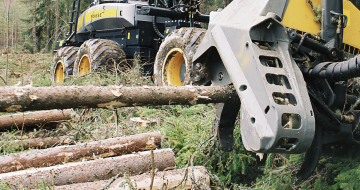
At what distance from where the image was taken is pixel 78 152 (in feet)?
11.5

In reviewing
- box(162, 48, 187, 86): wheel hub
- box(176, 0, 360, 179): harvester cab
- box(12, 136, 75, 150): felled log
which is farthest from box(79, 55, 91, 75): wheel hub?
box(176, 0, 360, 179): harvester cab

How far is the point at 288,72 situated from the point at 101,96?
147 centimetres

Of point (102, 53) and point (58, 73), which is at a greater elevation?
point (102, 53)

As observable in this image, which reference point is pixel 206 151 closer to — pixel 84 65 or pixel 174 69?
pixel 174 69

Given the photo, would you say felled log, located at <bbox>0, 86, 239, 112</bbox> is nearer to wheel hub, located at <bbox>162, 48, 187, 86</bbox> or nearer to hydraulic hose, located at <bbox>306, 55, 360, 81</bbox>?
hydraulic hose, located at <bbox>306, 55, 360, 81</bbox>

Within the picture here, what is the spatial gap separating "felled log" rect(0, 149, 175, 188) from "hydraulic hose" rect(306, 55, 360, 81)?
1.63 meters

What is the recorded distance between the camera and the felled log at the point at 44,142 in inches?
168

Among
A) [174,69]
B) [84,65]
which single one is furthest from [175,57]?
[84,65]

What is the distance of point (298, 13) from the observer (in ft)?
11.1

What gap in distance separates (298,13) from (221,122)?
1.31 metres

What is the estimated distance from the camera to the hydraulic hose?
2729 millimetres

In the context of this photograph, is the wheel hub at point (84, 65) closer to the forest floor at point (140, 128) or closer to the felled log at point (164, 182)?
the forest floor at point (140, 128)

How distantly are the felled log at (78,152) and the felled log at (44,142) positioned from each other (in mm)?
903

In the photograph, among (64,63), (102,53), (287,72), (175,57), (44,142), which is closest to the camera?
(287,72)
